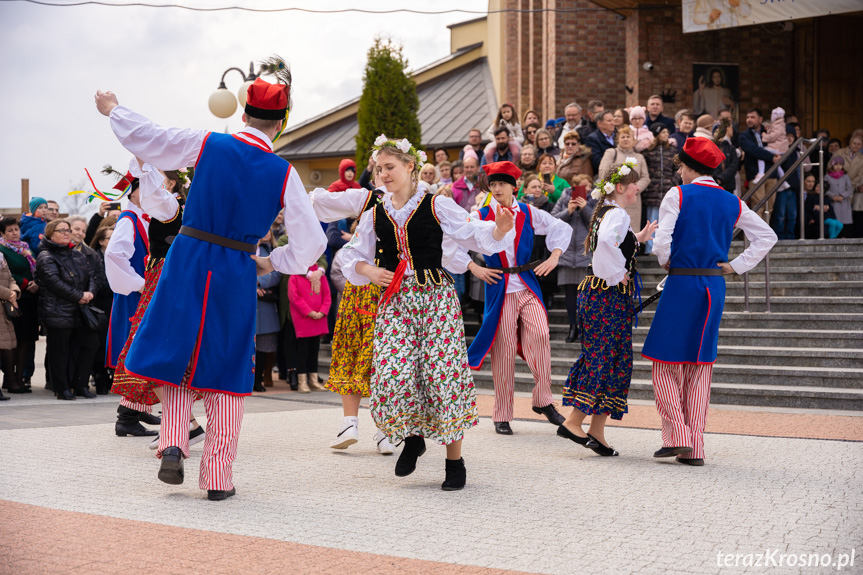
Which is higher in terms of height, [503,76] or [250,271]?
[503,76]

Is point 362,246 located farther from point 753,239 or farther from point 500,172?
point 753,239

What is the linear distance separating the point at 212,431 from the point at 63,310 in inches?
227

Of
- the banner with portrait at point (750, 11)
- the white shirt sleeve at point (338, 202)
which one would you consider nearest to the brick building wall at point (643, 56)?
the banner with portrait at point (750, 11)

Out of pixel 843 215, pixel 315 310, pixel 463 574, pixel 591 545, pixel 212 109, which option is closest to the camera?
pixel 463 574

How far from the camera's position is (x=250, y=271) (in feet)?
Result: 16.2

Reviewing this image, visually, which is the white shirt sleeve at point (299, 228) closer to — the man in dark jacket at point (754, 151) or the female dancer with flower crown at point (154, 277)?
the female dancer with flower crown at point (154, 277)

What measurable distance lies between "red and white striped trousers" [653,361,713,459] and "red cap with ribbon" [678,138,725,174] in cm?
137

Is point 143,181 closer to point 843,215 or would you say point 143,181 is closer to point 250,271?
point 250,271

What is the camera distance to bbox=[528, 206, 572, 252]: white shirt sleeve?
7.56 meters

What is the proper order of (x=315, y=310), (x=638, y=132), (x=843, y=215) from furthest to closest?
(x=843, y=215), (x=638, y=132), (x=315, y=310)

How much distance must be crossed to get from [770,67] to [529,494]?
15.5 m

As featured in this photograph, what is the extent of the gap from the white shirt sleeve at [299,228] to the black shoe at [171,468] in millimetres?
1110

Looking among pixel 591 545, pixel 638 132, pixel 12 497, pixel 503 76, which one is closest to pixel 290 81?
pixel 12 497

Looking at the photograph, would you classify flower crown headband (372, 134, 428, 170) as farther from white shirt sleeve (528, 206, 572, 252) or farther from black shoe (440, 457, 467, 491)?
white shirt sleeve (528, 206, 572, 252)
